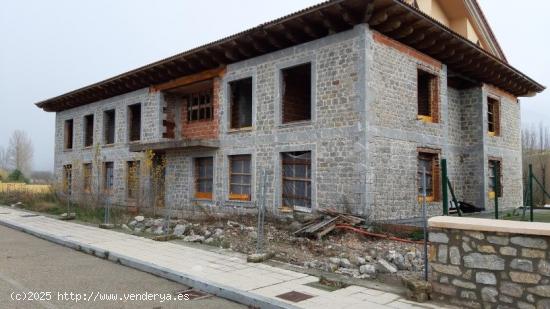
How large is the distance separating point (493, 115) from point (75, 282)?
55.7ft

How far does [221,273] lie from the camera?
6672mm

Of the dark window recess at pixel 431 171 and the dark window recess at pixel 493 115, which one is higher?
the dark window recess at pixel 493 115

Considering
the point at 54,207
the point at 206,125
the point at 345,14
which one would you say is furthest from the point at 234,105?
the point at 54,207

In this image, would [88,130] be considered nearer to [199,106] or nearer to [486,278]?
[199,106]

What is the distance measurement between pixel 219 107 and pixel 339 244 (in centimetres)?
777

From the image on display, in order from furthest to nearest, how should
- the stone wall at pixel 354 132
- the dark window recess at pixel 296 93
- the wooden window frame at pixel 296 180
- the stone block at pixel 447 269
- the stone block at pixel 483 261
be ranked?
the dark window recess at pixel 296 93, the wooden window frame at pixel 296 180, the stone wall at pixel 354 132, the stone block at pixel 447 269, the stone block at pixel 483 261

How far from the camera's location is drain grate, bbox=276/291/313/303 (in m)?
5.23

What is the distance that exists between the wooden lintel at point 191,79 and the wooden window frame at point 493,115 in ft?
36.9

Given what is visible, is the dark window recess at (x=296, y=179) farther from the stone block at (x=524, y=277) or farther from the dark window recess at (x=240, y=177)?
the stone block at (x=524, y=277)

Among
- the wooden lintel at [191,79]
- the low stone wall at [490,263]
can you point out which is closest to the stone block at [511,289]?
the low stone wall at [490,263]

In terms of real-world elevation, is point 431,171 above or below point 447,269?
above

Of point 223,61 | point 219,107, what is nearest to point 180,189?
point 219,107

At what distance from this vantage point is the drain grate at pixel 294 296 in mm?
5226

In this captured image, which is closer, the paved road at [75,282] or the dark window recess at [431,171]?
the paved road at [75,282]
